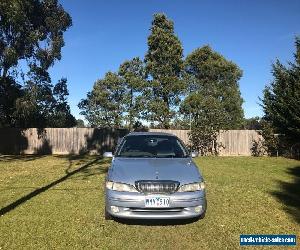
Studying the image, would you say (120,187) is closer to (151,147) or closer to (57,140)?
(151,147)

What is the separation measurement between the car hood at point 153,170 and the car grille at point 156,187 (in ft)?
0.34

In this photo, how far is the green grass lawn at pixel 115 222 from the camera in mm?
6344

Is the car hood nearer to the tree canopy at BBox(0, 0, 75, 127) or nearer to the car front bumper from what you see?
the car front bumper

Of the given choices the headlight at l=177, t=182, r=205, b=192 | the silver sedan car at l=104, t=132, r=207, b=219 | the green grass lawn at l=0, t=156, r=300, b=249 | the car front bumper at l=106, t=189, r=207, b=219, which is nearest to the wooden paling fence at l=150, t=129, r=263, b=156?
the green grass lawn at l=0, t=156, r=300, b=249

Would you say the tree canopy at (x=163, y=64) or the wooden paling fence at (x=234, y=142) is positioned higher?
the tree canopy at (x=163, y=64)

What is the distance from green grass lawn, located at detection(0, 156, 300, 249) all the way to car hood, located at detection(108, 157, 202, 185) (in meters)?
0.90

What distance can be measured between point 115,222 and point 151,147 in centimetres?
196

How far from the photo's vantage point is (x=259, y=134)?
28.2 metres

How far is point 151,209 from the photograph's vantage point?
6.71m

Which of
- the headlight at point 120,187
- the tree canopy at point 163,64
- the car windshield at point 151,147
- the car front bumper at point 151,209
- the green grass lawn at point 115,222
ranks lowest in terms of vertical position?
the green grass lawn at point 115,222

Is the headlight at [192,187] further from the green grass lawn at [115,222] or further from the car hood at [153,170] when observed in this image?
the green grass lawn at [115,222]

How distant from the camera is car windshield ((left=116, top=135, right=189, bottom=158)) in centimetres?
858

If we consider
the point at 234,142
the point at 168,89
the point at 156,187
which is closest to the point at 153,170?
the point at 156,187

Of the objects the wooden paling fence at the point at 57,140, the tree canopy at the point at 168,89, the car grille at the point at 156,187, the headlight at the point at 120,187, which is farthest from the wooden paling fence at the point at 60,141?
the car grille at the point at 156,187
